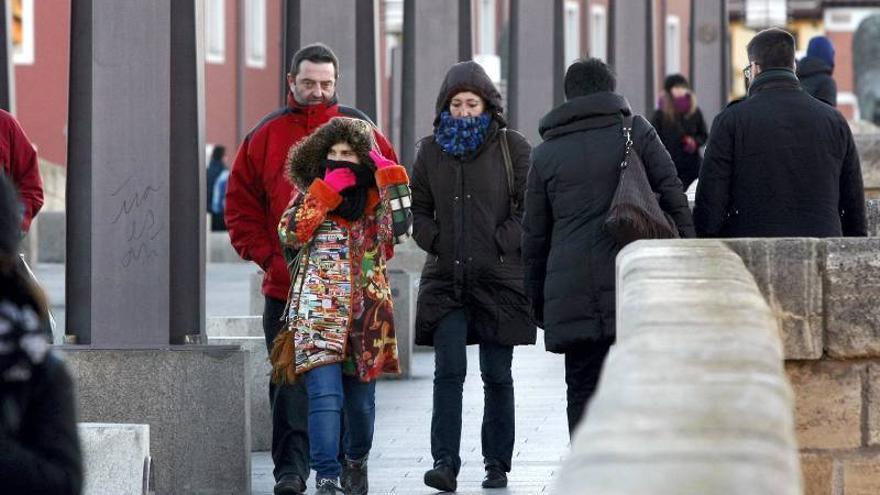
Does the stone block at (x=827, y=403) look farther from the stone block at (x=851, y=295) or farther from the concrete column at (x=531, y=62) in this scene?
the concrete column at (x=531, y=62)

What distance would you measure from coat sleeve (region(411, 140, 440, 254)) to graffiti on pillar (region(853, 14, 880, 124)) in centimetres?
5433

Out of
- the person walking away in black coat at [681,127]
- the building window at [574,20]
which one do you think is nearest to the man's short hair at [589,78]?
the person walking away in black coat at [681,127]

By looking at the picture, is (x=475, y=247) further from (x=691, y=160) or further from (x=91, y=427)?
(x=691, y=160)

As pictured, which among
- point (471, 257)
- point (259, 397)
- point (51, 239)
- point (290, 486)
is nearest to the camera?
point (290, 486)

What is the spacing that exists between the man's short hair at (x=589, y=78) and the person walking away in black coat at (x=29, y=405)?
471 cm

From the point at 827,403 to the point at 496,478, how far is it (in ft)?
7.58

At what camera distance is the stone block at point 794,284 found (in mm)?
7645

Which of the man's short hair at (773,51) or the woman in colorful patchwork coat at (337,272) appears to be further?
the woman in colorful patchwork coat at (337,272)

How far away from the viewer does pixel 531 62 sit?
84.7ft

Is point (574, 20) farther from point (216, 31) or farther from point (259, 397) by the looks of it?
point (259, 397)

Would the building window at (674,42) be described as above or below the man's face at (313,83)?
above

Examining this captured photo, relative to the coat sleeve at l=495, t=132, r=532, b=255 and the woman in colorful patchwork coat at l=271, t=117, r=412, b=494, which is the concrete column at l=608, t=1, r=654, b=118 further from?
the woman in colorful patchwork coat at l=271, t=117, r=412, b=494

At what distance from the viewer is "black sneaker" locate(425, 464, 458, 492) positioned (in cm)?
953

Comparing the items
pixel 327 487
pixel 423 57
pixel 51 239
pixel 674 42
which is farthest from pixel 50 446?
pixel 674 42
